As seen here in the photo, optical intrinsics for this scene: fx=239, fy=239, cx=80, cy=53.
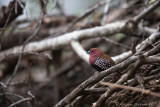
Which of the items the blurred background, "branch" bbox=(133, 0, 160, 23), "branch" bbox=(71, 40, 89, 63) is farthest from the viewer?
the blurred background

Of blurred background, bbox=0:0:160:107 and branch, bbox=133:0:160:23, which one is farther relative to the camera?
blurred background, bbox=0:0:160:107

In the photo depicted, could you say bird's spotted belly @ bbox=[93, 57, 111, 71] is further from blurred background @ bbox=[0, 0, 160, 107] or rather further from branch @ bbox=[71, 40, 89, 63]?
blurred background @ bbox=[0, 0, 160, 107]

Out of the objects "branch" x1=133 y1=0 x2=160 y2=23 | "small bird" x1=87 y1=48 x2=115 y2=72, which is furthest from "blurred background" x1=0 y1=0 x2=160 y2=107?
"small bird" x1=87 y1=48 x2=115 y2=72

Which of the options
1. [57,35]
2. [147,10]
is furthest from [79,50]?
[147,10]

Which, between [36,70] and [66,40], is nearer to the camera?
[66,40]

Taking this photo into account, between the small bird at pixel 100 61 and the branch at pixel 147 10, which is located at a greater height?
the branch at pixel 147 10

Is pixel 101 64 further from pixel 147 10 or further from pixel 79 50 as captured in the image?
pixel 147 10

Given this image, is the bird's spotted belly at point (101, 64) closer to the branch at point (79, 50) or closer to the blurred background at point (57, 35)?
the branch at point (79, 50)

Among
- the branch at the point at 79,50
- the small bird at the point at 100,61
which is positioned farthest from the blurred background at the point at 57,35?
the small bird at the point at 100,61

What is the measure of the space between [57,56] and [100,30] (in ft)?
6.54

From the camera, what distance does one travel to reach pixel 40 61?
6.88 metres

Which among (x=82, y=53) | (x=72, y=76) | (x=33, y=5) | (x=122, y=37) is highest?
(x=33, y=5)

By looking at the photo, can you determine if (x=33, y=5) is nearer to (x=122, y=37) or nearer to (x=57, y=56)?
(x=57, y=56)

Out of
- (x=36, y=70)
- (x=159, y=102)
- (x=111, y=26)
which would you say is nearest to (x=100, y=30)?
(x=111, y=26)
